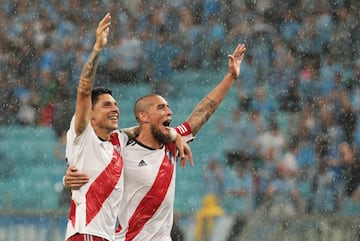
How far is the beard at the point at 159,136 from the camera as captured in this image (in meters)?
6.75

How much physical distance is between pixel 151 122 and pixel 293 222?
4.57 m

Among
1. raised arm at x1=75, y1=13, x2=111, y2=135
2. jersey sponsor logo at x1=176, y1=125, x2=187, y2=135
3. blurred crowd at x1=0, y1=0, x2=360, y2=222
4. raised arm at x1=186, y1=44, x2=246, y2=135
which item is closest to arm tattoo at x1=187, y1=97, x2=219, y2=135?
raised arm at x1=186, y1=44, x2=246, y2=135

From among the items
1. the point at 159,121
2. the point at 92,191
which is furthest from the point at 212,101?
the point at 92,191

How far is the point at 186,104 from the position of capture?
12.9m

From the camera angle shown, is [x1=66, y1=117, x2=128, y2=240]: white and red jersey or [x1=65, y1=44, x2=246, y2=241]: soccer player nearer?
[x1=66, y1=117, x2=128, y2=240]: white and red jersey

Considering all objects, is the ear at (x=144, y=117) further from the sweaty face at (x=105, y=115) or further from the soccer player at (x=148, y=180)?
the sweaty face at (x=105, y=115)

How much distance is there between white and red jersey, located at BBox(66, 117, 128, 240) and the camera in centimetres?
600

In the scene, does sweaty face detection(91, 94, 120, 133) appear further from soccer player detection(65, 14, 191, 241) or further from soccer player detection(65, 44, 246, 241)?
soccer player detection(65, 44, 246, 241)

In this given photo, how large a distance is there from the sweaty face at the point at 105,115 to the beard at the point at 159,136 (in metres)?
0.59

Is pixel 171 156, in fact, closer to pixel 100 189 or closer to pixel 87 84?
pixel 100 189

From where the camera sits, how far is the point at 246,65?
12.9 m

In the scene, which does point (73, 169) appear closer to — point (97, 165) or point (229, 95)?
point (97, 165)

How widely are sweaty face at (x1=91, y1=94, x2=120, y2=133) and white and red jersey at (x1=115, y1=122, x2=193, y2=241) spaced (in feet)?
1.66

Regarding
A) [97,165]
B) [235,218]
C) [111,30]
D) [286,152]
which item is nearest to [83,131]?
[97,165]
